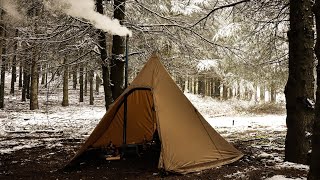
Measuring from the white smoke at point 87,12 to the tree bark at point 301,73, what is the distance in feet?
15.8

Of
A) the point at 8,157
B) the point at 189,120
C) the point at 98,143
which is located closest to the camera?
the point at 189,120

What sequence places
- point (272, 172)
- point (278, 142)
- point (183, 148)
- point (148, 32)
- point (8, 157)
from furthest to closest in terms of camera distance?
1. point (148, 32)
2. point (278, 142)
3. point (8, 157)
4. point (183, 148)
5. point (272, 172)

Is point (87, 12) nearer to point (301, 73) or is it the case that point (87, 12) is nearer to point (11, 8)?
point (11, 8)

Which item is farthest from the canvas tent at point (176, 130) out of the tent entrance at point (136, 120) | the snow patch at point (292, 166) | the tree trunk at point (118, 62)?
the tree trunk at point (118, 62)

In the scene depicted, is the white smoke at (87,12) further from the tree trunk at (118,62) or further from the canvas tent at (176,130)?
the canvas tent at (176,130)

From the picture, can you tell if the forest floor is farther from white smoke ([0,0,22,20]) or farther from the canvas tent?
white smoke ([0,0,22,20])

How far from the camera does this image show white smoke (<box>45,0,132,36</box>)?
8.38 metres

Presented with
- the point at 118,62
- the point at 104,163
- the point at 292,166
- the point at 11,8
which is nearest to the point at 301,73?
the point at 292,166

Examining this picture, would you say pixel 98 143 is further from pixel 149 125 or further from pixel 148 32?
pixel 148 32

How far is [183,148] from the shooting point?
691 centimetres

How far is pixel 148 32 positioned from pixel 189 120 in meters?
4.52

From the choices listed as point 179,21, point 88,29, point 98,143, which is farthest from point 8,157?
point 179,21

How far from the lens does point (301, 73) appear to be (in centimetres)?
640

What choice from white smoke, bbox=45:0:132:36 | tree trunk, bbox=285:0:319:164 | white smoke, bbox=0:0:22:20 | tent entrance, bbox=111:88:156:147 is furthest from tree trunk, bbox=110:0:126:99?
tree trunk, bbox=285:0:319:164
